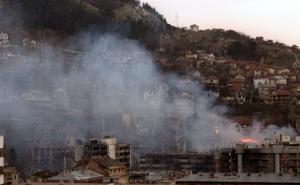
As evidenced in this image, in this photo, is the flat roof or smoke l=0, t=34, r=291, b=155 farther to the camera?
smoke l=0, t=34, r=291, b=155

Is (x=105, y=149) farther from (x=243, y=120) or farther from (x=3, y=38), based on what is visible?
(x=3, y=38)

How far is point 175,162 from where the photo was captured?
49625mm

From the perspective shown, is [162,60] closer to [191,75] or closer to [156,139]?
[191,75]

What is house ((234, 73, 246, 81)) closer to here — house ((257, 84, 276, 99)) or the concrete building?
house ((257, 84, 276, 99))

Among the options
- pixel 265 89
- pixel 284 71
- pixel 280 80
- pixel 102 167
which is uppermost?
pixel 284 71

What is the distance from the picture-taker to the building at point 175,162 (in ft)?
159

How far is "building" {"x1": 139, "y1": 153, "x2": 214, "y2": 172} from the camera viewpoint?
159 feet

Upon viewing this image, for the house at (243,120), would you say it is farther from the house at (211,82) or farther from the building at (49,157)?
the building at (49,157)

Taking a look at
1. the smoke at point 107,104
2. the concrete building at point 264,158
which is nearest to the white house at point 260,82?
the smoke at point 107,104

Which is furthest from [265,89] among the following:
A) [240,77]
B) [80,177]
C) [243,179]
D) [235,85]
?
[243,179]

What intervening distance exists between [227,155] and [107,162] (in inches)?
296

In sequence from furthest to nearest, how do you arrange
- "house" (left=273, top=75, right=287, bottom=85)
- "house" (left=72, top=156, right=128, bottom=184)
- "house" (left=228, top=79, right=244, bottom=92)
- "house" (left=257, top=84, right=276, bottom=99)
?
"house" (left=273, top=75, right=287, bottom=85) < "house" (left=228, top=79, right=244, bottom=92) < "house" (left=257, top=84, right=276, bottom=99) < "house" (left=72, top=156, right=128, bottom=184)

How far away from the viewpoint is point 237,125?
62.4 meters

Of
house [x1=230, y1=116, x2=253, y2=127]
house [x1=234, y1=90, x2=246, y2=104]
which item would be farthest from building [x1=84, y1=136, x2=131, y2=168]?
house [x1=234, y1=90, x2=246, y2=104]
